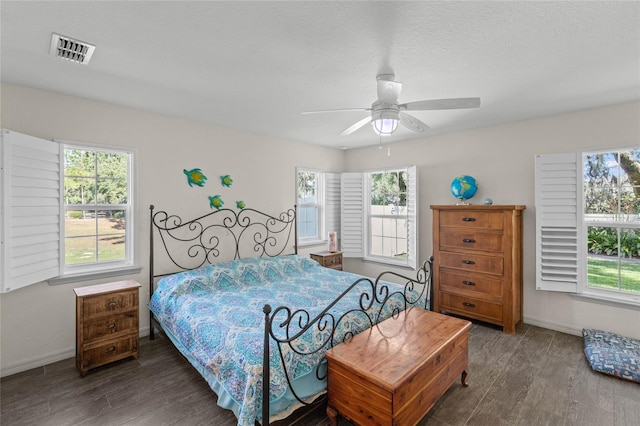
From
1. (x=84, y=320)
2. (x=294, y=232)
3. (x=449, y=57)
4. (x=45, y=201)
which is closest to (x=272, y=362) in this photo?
(x=84, y=320)

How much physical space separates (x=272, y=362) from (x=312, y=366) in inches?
11.8

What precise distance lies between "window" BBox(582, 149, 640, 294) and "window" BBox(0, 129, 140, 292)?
5146 millimetres

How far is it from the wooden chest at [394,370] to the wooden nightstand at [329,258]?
2.35m

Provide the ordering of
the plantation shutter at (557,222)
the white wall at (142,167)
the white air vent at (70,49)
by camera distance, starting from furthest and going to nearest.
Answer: the plantation shutter at (557,222), the white wall at (142,167), the white air vent at (70,49)

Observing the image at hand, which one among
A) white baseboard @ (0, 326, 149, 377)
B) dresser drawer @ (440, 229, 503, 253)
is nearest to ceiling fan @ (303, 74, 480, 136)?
dresser drawer @ (440, 229, 503, 253)

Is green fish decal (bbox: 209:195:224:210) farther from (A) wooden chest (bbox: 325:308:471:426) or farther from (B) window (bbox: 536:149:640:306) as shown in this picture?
(B) window (bbox: 536:149:640:306)

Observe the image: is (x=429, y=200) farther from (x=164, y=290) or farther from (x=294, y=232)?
(x=164, y=290)

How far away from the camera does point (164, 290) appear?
301cm

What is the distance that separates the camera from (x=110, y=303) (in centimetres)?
269

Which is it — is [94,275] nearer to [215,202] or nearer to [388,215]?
[215,202]

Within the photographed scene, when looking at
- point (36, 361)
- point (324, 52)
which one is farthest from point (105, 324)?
point (324, 52)

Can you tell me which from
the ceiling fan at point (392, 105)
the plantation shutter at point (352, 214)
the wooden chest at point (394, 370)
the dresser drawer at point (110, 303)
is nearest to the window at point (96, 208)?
the dresser drawer at point (110, 303)

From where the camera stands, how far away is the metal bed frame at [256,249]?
2209 millimetres

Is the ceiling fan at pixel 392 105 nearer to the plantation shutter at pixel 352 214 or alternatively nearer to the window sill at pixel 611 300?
the window sill at pixel 611 300
